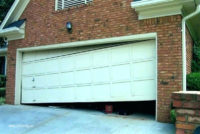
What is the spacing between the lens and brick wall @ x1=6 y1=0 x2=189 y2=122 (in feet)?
18.7

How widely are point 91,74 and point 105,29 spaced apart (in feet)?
5.33

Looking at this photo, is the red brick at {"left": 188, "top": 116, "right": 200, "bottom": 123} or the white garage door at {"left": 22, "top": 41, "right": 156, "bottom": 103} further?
the white garage door at {"left": 22, "top": 41, "right": 156, "bottom": 103}

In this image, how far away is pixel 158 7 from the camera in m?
5.79

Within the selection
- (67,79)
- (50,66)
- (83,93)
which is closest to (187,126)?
(83,93)

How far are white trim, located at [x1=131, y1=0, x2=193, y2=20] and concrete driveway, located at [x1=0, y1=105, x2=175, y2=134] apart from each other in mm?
3037

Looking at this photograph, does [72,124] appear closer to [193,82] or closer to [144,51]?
[144,51]

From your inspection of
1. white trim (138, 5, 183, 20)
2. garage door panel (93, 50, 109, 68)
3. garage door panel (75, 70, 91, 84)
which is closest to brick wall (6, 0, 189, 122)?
white trim (138, 5, 183, 20)

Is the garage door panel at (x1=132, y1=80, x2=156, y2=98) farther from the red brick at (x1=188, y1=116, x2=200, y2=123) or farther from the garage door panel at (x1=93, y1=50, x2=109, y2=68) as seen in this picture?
the red brick at (x1=188, y1=116, x2=200, y2=123)

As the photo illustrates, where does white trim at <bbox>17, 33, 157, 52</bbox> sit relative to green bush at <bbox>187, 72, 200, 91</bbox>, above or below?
above

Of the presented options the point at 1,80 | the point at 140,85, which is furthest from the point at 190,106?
the point at 1,80

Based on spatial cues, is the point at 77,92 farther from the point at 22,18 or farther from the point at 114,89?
the point at 22,18

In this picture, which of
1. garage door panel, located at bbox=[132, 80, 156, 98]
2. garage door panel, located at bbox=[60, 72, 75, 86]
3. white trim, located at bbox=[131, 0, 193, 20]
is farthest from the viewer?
garage door panel, located at bbox=[60, 72, 75, 86]

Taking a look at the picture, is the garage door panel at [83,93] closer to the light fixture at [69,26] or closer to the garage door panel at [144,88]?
the garage door panel at [144,88]

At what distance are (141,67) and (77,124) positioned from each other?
2501mm
